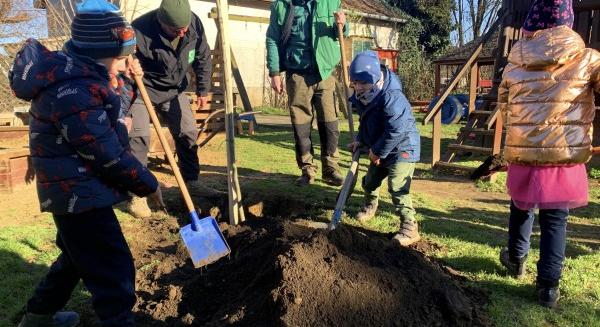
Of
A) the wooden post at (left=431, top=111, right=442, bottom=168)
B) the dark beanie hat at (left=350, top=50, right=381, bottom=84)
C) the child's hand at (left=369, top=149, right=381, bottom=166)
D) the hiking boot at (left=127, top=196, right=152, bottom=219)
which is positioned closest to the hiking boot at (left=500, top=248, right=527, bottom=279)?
the child's hand at (left=369, top=149, right=381, bottom=166)

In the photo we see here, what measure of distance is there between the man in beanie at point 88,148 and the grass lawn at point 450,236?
30.9 inches

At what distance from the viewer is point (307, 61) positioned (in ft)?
19.1

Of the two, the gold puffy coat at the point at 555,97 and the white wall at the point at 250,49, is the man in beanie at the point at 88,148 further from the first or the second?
the white wall at the point at 250,49

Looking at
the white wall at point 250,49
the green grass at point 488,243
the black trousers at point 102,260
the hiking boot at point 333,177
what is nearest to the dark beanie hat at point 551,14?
the green grass at point 488,243

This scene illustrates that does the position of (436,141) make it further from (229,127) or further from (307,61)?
(229,127)

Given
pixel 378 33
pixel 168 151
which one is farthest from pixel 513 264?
pixel 378 33

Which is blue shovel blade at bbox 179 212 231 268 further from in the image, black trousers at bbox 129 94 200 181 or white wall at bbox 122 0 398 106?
white wall at bbox 122 0 398 106

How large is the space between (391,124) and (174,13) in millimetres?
2271

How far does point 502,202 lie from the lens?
6.00 meters

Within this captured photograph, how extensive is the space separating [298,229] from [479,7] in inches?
1622

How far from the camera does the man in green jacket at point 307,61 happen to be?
577 cm

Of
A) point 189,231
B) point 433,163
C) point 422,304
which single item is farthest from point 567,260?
point 433,163

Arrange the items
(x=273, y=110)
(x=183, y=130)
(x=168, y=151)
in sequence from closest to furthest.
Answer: (x=168, y=151), (x=183, y=130), (x=273, y=110)

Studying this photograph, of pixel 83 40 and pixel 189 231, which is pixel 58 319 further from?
pixel 83 40
